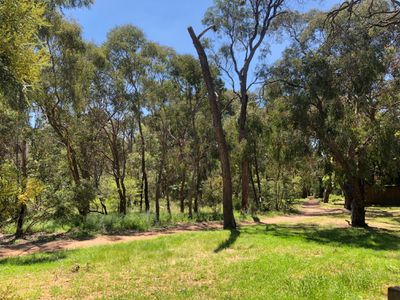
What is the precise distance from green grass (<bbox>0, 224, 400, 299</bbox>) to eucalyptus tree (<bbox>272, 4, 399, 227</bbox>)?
454cm

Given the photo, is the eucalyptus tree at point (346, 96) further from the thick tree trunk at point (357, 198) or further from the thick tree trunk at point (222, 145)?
the thick tree trunk at point (222, 145)

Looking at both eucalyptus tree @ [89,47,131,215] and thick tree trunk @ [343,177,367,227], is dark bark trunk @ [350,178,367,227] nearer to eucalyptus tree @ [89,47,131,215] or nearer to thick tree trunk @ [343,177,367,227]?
thick tree trunk @ [343,177,367,227]

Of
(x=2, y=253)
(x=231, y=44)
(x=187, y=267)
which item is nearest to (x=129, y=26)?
(x=231, y=44)

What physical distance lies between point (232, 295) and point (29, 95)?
4347 mm

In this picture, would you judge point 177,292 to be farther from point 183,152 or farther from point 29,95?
point 183,152

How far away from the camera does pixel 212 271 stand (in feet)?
25.4

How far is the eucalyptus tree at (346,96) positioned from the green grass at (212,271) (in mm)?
4542

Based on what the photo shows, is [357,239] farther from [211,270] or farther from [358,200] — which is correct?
[211,270]

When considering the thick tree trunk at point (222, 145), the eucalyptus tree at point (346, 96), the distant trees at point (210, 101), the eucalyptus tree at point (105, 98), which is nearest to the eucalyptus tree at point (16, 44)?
Answer: the distant trees at point (210, 101)

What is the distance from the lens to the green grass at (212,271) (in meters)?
6.33

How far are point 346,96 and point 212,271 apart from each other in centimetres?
1044

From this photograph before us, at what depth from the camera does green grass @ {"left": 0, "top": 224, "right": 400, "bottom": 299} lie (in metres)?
6.33

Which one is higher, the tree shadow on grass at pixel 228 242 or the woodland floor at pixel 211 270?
the tree shadow on grass at pixel 228 242

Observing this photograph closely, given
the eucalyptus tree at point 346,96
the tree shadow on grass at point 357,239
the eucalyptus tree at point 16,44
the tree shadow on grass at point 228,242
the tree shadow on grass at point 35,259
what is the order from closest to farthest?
the eucalyptus tree at point 16,44 → the tree shadow on grass at point 35,259 → the tree shadow on grass at point 228,242 → the tree shadow on grass at point 357,239 → the eucalyptus tree at point 346,96
